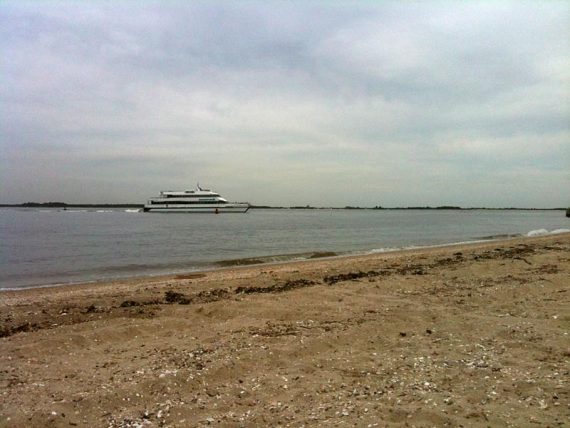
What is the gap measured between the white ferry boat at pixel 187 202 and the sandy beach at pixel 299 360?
103m

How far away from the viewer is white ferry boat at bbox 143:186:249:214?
11156cm

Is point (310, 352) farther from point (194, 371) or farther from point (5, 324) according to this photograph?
point (5, 324)

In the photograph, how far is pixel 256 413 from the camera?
4320 mm

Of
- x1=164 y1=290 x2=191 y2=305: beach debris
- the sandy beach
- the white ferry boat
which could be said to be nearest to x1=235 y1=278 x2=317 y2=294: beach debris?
the sandy beach

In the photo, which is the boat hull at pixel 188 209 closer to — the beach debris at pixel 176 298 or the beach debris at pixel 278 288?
the beach debris at pixel 278 288

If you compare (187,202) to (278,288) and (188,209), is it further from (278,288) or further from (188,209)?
(278,288)

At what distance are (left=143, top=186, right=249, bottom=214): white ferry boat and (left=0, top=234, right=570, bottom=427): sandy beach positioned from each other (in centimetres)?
10252

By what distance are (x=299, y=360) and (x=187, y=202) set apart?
109 metres

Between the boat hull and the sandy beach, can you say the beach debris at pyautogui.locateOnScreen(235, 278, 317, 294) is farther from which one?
the boat hull

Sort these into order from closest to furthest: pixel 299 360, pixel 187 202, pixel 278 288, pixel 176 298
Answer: pixel 299 360 → pixel 176 298 → pixel 278 288 → pixel 187 202

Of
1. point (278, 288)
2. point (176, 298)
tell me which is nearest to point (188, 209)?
point (278, 288)

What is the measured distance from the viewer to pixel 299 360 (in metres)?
5.68

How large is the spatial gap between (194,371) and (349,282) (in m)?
7.14

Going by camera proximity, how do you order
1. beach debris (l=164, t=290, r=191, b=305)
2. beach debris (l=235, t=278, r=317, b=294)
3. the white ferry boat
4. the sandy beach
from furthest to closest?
the white ferry boat → beach debris (l=235, t=278, r=317, b=294) → beach debris (l=164, t=290, r=191, b=305) → the sandy beach
